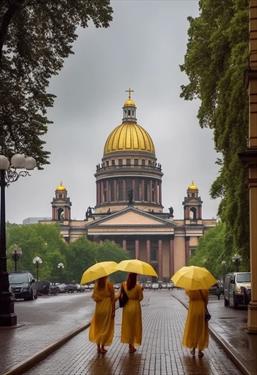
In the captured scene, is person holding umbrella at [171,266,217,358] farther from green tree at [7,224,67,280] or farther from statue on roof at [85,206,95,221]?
statue on roof at [85,206,95,221]

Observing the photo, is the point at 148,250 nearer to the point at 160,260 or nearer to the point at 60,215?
the point at 160,260

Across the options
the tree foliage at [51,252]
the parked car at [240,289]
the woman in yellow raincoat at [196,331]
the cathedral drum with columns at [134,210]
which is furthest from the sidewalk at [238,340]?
the cathedral drum with columns at [134,210]

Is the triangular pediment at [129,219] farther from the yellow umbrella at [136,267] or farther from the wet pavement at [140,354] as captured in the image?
the yellow umbrella at [136,267]

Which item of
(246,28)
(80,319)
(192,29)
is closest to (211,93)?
(192,29)

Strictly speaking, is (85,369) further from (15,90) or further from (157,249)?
(157,249)

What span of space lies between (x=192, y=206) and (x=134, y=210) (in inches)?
555

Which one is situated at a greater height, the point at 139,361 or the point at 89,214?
the point at 89,214

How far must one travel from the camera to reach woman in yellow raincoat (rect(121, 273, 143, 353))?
54.7 feet

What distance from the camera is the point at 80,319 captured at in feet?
92.1

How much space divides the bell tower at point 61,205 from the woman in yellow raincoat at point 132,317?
14918 centimetres

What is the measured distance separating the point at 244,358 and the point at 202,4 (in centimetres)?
2214

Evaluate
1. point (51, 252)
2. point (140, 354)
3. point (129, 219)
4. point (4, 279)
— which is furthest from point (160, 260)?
point (140, 354)

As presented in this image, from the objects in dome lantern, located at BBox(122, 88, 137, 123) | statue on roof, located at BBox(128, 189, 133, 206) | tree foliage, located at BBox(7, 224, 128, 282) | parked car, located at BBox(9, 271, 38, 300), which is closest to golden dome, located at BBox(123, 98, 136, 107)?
dome lantern, located at BBox(122, 88, 137, 123)

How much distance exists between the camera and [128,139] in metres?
170
